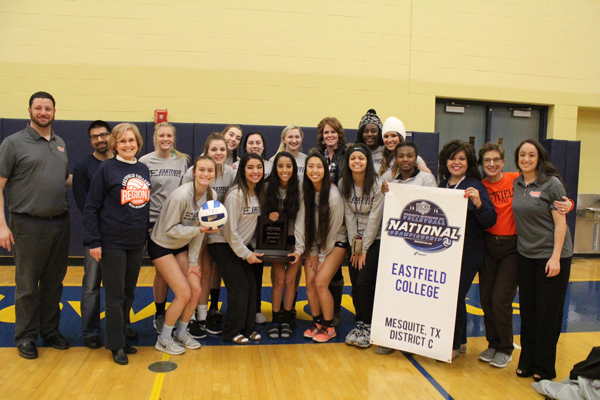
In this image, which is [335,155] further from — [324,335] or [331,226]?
[324,335]

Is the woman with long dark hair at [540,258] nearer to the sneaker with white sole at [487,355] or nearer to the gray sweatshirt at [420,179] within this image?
the sneaker with white sole at [487,355]

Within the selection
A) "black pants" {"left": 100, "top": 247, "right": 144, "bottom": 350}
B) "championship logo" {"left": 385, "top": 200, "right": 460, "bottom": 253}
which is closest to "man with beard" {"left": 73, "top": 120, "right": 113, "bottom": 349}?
"black pants" {"left": 100, "top": 247, "right": 144, "bottom": 350}

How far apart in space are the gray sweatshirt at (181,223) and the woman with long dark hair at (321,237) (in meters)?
0.84

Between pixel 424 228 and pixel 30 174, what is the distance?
2.97 metres

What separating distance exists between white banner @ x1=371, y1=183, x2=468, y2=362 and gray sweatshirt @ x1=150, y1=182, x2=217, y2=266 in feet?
4.79

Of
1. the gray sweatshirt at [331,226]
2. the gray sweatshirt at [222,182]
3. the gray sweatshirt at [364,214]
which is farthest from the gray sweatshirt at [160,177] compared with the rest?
the gray sweatshirt at [364,214]

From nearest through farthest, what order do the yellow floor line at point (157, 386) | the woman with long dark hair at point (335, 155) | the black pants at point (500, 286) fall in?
the yellow floor line at point (157, 386) < the black pants at point (500, 286) < the woman with long dark hair at point (335, 155)

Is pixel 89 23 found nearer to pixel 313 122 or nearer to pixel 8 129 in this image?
pixel 8 129

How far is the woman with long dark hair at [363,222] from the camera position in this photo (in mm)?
3342

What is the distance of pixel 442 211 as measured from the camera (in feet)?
10.3

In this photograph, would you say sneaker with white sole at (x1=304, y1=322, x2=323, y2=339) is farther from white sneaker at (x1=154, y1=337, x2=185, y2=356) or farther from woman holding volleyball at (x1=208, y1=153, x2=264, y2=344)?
white sneaker at (x1=154, y1=337, x2=185, y2=356)

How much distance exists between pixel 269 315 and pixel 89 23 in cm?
507

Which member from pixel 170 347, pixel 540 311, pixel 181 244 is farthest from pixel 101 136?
pixel 540 311

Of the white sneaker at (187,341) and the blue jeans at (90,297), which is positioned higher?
the blue jeans at (90,297)
